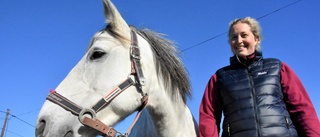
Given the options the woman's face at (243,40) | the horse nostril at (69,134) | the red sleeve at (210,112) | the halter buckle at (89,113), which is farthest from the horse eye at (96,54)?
the woman's face at (243,40)

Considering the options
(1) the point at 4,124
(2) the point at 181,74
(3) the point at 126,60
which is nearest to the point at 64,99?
(3) the point at 126,60

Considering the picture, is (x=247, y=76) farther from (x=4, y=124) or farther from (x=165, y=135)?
(x=4, y=124)

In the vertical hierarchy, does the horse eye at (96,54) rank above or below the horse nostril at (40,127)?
above

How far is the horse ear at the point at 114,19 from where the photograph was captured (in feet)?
7.67

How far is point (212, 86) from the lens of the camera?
244 cm

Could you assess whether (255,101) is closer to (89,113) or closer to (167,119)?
(167,119)

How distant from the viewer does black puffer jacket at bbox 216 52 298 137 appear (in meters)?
1.96

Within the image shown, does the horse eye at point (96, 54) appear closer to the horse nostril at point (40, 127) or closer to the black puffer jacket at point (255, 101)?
the horse nostril at point (40, 127)

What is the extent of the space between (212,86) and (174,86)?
0.34 meters

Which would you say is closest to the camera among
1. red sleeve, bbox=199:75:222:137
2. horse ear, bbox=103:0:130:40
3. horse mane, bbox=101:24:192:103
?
red sleeve, bbox=199:75:222:137

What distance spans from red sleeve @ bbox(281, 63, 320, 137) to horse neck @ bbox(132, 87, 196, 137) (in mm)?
844

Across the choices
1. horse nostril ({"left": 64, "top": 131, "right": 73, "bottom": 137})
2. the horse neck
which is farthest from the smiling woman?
horse nostril ({"left": 64, "top": 131, "right": 73, "bottom": 137})

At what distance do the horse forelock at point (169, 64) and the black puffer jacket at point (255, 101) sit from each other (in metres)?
0.44

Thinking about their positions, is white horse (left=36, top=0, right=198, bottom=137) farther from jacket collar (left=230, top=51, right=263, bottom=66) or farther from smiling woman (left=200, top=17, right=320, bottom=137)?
jacket collar (left=230, top=51, right=263, bottom=66)
